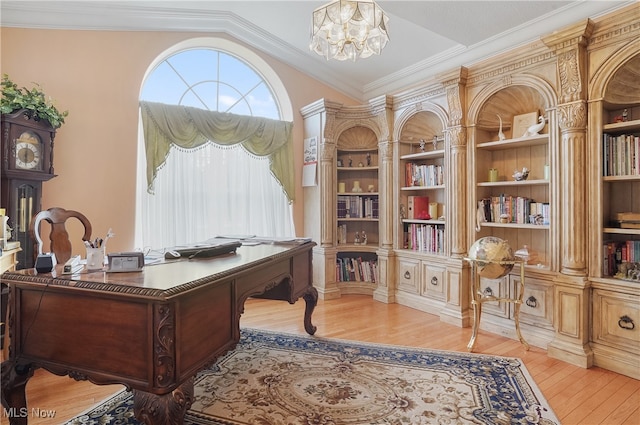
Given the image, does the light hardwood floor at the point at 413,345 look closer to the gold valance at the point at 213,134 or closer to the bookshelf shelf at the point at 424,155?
the gold valance at the point at 213,134

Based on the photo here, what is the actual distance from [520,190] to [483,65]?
125cm

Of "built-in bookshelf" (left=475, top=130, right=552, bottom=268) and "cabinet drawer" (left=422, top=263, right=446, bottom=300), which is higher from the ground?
"built-in bookshelf" (left=475, top=130, right=552, bottom=268)

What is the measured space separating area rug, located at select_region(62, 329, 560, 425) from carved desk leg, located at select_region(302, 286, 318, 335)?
0.88 ft

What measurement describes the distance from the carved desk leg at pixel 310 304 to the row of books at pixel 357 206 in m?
1.73

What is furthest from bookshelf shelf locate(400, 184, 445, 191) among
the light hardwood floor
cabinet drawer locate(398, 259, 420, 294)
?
the light hardwood floor

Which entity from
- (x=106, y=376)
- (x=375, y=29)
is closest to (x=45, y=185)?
(x=106, y=376)

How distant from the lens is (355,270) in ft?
15.8

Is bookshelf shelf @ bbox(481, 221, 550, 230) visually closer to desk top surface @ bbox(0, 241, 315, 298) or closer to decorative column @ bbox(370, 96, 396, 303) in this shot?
decorative column @ bbox(370, 96, 396, 303)

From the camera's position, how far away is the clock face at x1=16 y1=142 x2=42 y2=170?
2.90 meters

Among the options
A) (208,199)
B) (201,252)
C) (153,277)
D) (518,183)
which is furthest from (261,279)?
(518,183)

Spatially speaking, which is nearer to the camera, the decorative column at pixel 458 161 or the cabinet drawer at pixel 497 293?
the cabinet drawer at pixel 497 293

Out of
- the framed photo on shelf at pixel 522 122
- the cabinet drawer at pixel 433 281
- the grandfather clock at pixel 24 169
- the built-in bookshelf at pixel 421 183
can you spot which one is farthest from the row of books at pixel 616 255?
the grandfather clock at pixel 24 169

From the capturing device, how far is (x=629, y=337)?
101 inches

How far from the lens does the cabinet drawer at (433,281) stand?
3898 millimetres
